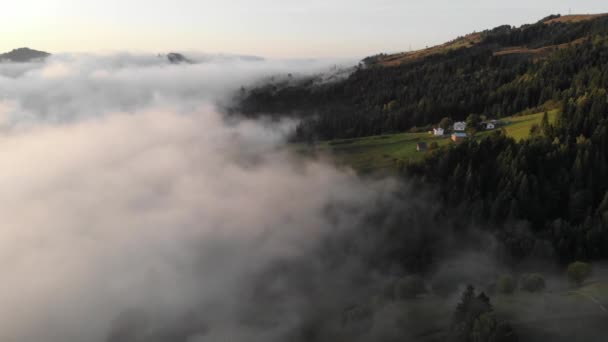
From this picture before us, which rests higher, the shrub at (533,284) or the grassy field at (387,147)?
the grassy field at (387,147)

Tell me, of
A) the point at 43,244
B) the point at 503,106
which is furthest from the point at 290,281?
the point at 503,106

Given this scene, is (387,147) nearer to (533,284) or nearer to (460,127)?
(460,127)

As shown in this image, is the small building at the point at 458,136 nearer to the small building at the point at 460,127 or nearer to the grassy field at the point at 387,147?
the grassy field at the point at 387,147

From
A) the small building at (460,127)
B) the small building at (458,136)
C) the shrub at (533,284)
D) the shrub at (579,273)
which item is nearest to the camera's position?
the shrub at (533,284)

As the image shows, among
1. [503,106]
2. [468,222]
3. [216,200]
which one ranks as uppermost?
[503,106]

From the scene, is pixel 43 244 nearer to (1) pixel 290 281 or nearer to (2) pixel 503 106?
(1) pixel 290 281

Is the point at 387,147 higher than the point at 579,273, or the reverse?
the point at 387,147

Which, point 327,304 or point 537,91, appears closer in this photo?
point 327,304


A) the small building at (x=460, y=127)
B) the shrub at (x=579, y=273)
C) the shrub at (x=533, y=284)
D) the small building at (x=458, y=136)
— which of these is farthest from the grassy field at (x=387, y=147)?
the shrub at (x=533, y=284)

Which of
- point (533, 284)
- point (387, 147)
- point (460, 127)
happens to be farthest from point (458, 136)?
point (533, 284)
